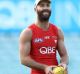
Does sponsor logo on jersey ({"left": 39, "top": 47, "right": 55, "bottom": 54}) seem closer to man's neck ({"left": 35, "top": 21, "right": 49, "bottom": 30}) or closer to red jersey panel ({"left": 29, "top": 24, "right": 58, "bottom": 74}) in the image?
red jersey panel ({"left": 29, "top": 24, "right": 58, "bottom": 74})

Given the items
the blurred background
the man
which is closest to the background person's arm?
the man

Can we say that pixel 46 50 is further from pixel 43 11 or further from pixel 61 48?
pixel 43 11

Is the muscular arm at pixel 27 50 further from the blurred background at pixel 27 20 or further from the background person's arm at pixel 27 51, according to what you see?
the blurred background at pixel 27 20

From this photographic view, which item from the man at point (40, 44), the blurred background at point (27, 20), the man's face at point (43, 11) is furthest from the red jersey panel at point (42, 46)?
the blurred background at point (27, 20)

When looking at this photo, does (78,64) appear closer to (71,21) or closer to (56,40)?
(71,21)

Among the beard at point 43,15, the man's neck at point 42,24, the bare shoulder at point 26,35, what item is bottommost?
the bare shoulder at point 26,35

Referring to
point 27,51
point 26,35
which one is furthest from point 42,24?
point 27,51

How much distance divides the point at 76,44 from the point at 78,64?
4.84 feet

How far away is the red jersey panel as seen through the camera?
18.1ft

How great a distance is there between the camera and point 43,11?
5.50 m

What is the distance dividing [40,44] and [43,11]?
332 millimetres

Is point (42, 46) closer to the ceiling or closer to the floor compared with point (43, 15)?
closer to the floor

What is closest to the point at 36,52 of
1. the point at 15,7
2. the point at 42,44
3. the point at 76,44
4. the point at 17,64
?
the point at 42,44

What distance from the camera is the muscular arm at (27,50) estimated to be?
17.9 ft
